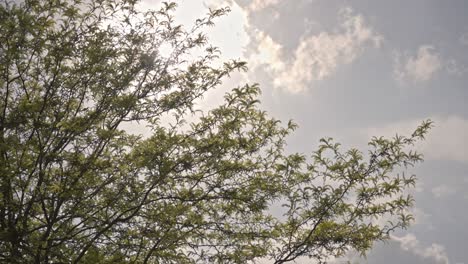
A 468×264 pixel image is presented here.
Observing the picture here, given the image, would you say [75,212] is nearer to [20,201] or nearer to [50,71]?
[20,201]

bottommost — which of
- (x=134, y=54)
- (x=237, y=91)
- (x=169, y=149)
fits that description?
(x=169, y=149)

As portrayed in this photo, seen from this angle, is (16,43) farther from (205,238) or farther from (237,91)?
(205,238)

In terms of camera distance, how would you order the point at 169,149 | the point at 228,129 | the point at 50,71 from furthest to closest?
the point at 50,71 < the point at 228,129 < the point at 169,149

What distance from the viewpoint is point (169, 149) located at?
6.82 meters

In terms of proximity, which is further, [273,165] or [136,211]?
[273,165]

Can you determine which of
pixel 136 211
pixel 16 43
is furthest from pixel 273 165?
pixel 16 43

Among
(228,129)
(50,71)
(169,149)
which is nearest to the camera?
(169,149)

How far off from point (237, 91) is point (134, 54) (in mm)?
2722

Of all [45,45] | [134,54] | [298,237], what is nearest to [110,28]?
[134,54]

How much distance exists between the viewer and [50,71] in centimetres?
798

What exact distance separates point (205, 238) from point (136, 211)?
5.22 feet

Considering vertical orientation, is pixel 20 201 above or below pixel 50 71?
below

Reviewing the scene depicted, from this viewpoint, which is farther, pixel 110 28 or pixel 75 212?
pixel 110 28

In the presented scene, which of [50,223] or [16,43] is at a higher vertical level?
[16,43]
